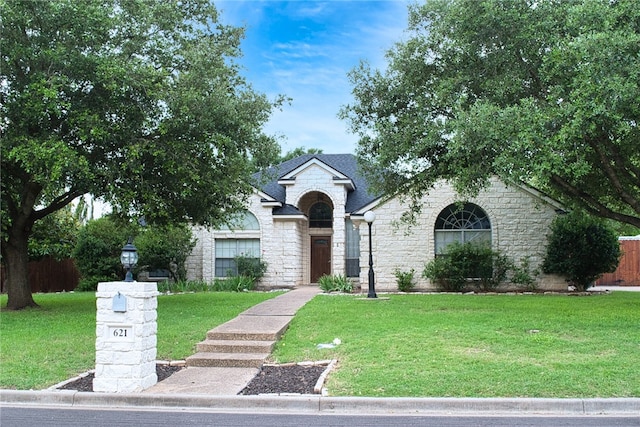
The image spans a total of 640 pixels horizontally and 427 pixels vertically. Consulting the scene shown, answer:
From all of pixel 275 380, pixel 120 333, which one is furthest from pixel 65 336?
pixel 275 380

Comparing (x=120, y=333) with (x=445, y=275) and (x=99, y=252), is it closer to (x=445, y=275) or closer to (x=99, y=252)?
(x=445, y=275)

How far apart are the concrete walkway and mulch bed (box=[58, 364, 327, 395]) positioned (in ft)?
0.50

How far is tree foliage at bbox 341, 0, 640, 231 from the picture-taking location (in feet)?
38.4

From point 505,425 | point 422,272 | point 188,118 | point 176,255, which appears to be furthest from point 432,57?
point 176,255

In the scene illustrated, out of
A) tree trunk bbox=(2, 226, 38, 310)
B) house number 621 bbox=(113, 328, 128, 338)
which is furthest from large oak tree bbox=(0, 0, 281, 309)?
house number 621 bbox=(113, 328, 128, 338)

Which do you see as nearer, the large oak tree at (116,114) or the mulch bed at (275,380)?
the mulch bed at (275,380)

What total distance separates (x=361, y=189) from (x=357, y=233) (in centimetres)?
242

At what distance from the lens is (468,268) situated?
21.2 metres

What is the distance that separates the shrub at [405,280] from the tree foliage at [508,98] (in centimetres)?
492

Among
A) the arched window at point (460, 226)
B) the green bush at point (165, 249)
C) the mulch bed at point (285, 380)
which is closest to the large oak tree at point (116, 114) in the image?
the mulch bed at point (285, 380)

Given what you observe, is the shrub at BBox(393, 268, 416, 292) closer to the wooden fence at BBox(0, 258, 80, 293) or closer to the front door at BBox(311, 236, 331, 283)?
the front door at BBox(311, 236, 331, 283)

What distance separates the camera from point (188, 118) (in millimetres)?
13727

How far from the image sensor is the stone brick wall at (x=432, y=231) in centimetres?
2184

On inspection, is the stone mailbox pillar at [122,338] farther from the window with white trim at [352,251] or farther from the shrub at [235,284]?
the window with white trim at [352,251]
